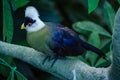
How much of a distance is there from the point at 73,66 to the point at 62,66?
0.05m

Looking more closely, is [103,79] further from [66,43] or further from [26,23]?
[26,23]

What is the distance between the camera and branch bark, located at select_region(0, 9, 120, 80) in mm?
1415

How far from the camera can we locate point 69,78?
1.65 m

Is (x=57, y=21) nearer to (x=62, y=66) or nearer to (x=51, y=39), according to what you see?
(x=51, y=39)

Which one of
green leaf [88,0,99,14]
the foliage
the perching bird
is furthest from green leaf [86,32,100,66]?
green leaf [88,0,99,14]

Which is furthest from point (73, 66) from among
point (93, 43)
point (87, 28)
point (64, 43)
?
point (87, 28)

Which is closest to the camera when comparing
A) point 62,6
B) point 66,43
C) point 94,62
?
point 66,43

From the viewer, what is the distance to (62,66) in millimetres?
1701

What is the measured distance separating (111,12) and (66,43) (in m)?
0.66

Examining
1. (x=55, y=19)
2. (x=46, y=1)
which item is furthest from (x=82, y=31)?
(x=46, y=1)

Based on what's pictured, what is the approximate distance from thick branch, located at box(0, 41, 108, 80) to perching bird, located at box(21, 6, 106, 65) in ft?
0.14

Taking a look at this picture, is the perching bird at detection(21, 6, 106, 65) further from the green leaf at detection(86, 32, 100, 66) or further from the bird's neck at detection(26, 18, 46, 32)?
the green leaf at detection(86, 32, 100, 66)

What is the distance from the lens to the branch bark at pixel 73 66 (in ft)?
4.64

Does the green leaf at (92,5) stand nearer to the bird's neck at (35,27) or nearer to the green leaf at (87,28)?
the bird's neck at (35,27)
